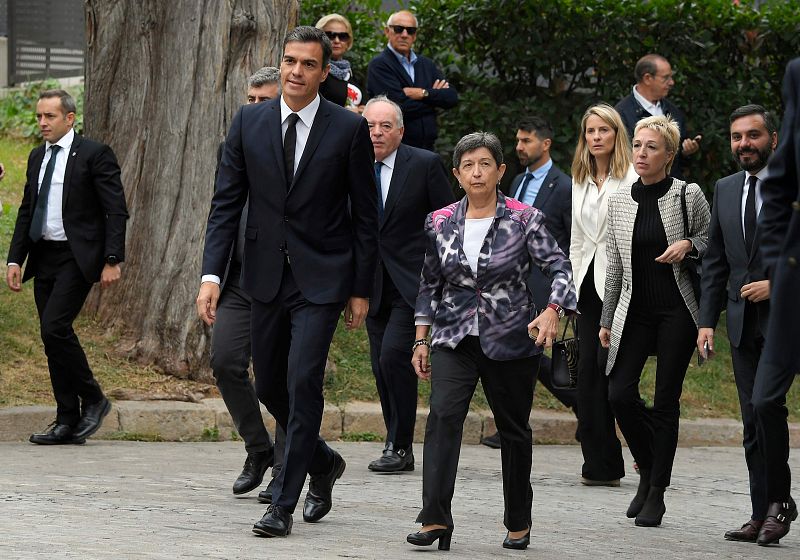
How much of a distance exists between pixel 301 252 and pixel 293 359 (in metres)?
0.46

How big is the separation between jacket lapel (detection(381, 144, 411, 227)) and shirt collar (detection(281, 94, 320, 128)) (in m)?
2.30

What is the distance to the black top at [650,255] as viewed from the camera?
25.3 feet

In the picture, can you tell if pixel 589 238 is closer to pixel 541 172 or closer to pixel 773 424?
pixel 541 172

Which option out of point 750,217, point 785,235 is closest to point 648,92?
point 750,217

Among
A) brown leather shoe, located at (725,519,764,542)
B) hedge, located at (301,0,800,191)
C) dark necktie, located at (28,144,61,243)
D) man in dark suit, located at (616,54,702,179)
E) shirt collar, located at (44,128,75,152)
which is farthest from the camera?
hedge, located at (301,0,800,191)

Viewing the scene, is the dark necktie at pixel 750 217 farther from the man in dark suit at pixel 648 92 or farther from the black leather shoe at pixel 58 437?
the black leather shoe at pixel 58 437

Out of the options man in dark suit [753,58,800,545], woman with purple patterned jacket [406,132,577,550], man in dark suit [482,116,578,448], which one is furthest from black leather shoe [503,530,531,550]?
man in dark suit [482,116,578,448]

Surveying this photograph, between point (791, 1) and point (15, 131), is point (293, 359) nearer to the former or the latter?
point (791, 1)

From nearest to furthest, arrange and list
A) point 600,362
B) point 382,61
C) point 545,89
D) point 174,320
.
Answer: point 600,362
point 174,320
point 382,61
point 545,89

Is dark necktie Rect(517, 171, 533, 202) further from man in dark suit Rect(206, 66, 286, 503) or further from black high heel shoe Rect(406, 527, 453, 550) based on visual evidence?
black high heel shoe Rect(406, 527, 453, 550)

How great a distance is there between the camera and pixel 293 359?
659cm

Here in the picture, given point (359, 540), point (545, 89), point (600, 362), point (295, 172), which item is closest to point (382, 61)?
point (545, 89)

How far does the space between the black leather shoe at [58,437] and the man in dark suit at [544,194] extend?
296cm

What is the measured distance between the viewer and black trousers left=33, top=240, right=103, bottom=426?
375 inches
